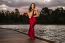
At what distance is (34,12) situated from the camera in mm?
13891

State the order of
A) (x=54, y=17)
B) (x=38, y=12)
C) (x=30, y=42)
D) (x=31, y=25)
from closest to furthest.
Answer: (x=30, y=42), (x=38, y=12), (x=31, y=25), (x=54, y=17)

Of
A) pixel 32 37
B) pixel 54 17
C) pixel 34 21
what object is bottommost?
pixel 54 17

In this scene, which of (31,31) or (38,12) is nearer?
(38,12)

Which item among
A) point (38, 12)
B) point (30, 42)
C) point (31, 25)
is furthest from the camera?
point (31, 25)

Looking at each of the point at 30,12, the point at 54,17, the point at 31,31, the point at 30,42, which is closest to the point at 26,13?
the point at 30,12

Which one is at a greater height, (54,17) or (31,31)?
(31,31)

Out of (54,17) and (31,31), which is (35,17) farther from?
(54,17)

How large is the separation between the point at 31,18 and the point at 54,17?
374ft

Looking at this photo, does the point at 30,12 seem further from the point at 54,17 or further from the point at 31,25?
the point at 54,17

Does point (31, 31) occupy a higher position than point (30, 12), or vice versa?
point (30, 12)

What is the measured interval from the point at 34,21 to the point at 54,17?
114 metres

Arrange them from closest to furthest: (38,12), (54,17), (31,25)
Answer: (38,12) → (31,25) → (54,17)

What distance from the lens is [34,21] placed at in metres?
14.4

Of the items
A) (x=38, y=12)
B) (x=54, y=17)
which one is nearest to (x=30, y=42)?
(x=38, y=12)
